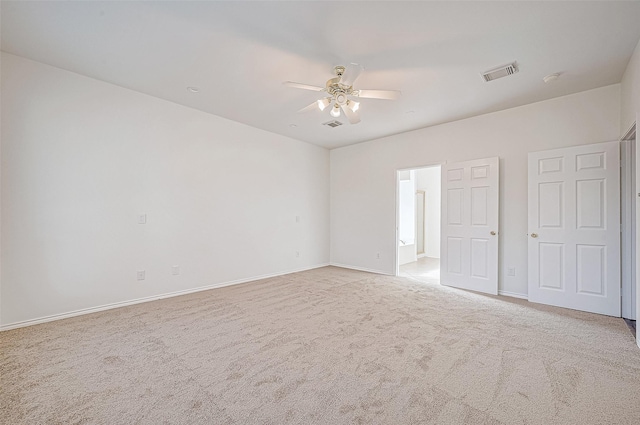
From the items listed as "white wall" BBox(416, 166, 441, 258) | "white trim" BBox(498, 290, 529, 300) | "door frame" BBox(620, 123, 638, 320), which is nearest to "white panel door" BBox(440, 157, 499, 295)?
"white trim" BBox(498, 290, 529, 300)

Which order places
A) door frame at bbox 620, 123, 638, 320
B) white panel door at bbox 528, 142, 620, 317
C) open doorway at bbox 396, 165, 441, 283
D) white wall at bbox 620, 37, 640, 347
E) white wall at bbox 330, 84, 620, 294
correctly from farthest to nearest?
open doorway at bbox 396, 165, 441, 283 → white wall at bbox 330, 84, 620, 294 → white panel door at bbox 528, 142, 620, 317 → door frame at bbox 620, 123, 638, 320 → white wall at bbox 620, 37, 640, 347

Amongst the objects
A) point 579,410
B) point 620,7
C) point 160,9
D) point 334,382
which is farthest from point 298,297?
point 620,7

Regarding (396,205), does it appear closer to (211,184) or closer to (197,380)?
(211,184)

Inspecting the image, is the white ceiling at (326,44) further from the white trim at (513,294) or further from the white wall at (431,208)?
the white wall at (431,208)

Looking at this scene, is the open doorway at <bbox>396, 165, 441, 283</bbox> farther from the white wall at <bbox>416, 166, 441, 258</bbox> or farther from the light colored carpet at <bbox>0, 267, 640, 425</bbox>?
the light colored carpet at <bbox>0, 267, 640, 425</bbox>

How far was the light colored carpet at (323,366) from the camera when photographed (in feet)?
5.38

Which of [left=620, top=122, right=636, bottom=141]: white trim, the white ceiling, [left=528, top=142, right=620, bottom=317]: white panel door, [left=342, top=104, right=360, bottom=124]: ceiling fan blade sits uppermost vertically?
the white ceiling

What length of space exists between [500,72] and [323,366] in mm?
3450

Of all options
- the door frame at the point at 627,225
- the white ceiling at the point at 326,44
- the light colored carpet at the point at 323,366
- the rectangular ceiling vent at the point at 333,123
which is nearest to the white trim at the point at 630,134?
the door frame at the point at 627,225

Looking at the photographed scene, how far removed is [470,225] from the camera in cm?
428

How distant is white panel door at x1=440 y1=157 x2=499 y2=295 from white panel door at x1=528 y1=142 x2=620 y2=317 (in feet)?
1.51

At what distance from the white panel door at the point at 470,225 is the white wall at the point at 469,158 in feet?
0.45

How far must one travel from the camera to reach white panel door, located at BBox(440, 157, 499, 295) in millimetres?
4059

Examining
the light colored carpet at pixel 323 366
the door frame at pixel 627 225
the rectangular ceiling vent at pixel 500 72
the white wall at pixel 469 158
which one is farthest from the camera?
the white wall at pixel 469 158
